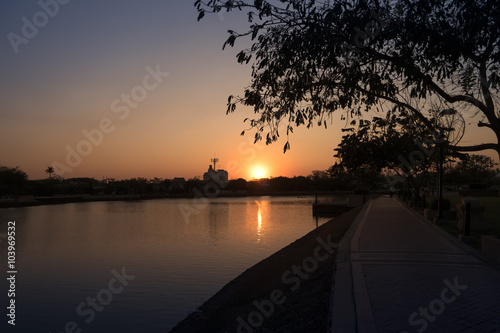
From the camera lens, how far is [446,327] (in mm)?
5418

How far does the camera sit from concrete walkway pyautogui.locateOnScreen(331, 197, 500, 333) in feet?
18.1

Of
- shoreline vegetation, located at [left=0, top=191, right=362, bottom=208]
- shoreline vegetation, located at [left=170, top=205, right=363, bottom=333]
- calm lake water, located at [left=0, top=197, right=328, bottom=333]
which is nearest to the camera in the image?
shoreline vegetation, located at [left=170, top=205, right=363, bottom=333]

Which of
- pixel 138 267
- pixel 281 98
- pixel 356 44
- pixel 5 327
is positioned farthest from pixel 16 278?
pixel 356 44

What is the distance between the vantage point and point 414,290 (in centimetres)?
713

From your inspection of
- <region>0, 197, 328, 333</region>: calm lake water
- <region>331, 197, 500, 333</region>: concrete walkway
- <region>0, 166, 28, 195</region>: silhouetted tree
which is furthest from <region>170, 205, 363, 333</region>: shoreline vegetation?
<region>0, 166, 28, 195</region>: silhouetted tree

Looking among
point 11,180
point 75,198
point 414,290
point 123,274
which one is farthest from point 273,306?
point 75,198

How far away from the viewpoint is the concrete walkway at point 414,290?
5520 millimetres

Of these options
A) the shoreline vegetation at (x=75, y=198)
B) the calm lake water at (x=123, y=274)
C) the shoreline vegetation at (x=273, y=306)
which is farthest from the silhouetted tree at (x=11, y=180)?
the shoreline vegetation at (x=273, y=306)

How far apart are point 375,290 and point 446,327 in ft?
5.75

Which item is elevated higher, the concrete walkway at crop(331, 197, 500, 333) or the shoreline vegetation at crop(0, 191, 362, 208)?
the concrete walkway at crop(331, 197, 500, 333)

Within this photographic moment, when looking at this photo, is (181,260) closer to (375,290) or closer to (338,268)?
(338,268)

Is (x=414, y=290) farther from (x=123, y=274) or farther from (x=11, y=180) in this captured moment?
(x=11, y=180)

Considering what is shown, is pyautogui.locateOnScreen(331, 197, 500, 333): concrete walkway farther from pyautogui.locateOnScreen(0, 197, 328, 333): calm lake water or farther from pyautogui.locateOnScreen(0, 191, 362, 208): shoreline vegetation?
pyautogui.locateOnScreen(0, 191, 362, 208): shoreline vegetation

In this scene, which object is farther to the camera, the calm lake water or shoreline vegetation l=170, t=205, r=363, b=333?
the calm lake water
